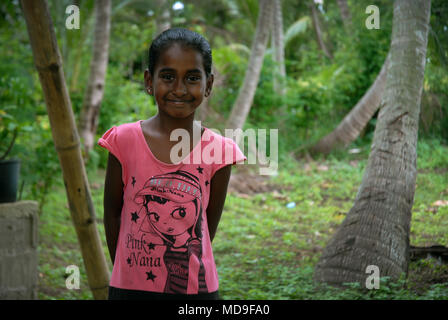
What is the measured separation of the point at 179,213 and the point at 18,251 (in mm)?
2175

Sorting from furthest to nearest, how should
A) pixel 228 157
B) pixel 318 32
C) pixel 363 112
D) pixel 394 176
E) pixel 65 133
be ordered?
1. pixel 318 32
2. pixel 363 112
3. pixel 394 176
4. pixel 65 133
5. pixel 228 157

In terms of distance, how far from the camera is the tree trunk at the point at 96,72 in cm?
629

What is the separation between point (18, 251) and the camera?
3.26 meters

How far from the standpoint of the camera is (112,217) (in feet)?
5.47

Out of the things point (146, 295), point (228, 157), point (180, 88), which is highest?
point (180, 88)

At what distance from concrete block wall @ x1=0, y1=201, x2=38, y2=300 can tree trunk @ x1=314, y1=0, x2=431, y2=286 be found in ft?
6.51

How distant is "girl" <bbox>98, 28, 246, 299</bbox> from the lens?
1510 millimetres

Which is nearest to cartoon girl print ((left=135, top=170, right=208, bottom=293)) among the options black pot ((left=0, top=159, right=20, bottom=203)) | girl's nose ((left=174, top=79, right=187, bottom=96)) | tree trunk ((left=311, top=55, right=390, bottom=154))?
girl's nose ((left=174, top=79, right=187, bottom=96))

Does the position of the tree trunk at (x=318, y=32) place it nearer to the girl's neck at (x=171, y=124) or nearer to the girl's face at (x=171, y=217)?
the girl's neck at (x=171, y=124)

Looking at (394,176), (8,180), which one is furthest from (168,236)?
(8,180)

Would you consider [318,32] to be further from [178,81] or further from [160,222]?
[160,222]
